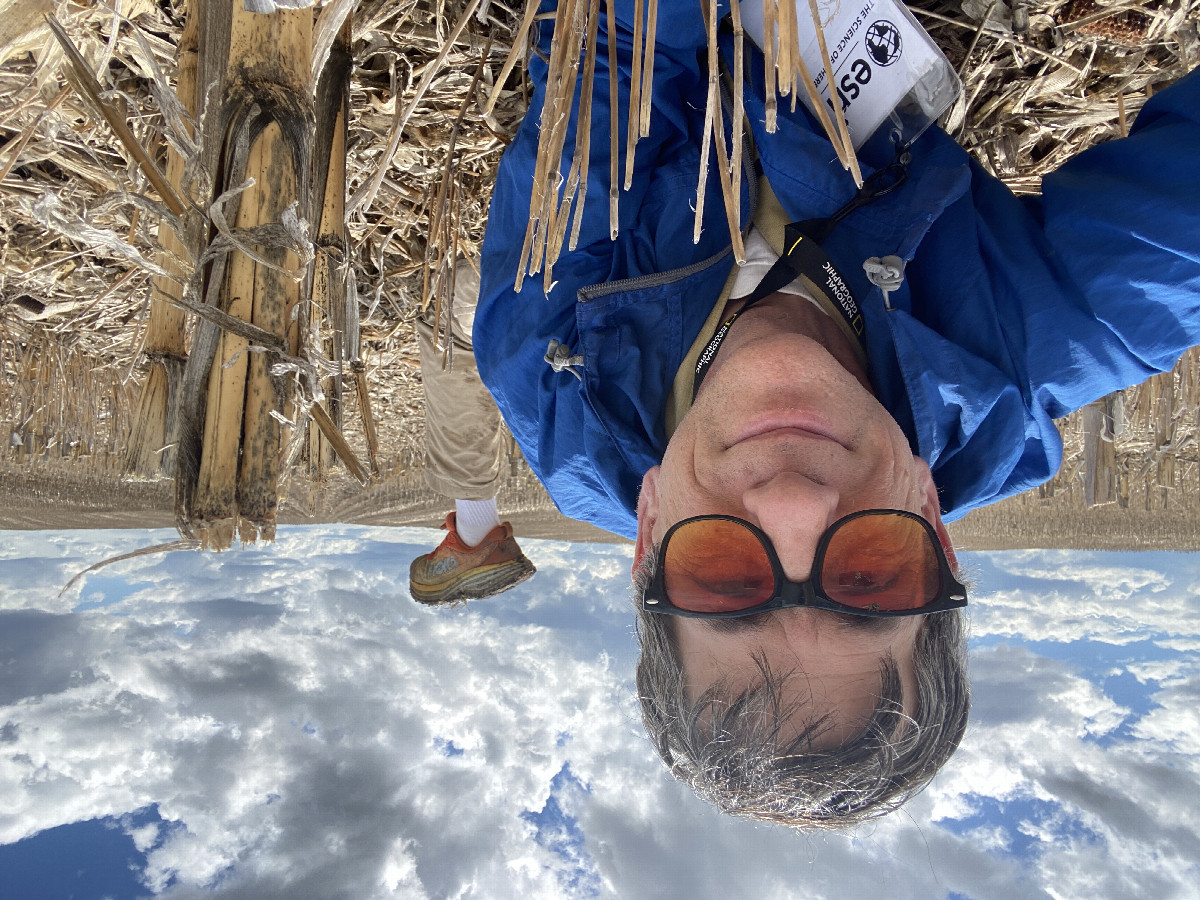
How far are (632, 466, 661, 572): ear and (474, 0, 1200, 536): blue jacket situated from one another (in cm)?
6

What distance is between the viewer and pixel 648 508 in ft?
2.72

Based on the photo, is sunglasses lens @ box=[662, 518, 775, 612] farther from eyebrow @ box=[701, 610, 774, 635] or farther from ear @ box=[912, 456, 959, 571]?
ear @ box=[912, 456, 959, 571]

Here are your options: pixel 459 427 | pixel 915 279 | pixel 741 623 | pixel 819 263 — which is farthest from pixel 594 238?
pixel 459 427

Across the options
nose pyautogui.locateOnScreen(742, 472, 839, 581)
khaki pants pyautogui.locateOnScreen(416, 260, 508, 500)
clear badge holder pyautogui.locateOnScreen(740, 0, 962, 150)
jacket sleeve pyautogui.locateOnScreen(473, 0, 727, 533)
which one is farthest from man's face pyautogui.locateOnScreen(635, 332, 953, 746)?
khaki pants pyautogui.locateOnScreen(416, 260, 508, 500)

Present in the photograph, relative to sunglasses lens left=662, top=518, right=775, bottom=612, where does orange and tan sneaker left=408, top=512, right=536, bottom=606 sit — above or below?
below

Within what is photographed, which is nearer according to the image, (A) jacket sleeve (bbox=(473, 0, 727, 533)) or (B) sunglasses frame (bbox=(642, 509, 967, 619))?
(B) sunglasses frame (bbox=(642, 509, 967, 619))

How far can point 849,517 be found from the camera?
0.68 metres

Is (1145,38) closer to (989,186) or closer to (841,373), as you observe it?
(989,186)

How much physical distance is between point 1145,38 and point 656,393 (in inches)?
34.0

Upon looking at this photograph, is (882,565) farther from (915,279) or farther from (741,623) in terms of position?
(915,279)

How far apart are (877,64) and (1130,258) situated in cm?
35

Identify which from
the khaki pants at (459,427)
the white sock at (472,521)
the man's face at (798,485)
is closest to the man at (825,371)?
the man's face at (798,485)

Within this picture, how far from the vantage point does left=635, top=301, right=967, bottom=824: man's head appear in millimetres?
686

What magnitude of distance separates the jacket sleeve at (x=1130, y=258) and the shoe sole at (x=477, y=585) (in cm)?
115
